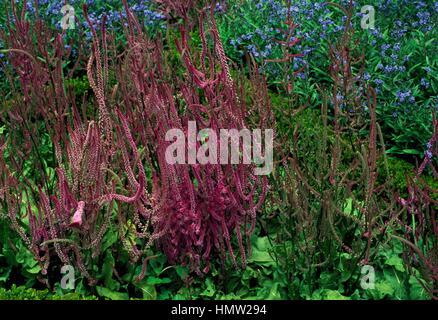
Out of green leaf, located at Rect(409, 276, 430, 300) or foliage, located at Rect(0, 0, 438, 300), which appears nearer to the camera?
foliage, located at Rect(0, 0, 438, 300)

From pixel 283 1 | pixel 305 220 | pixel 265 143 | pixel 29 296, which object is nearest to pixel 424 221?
pixel 305 220

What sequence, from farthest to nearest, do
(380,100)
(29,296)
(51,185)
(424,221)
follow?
(380,100), (51,185), (424,221), (29,296)

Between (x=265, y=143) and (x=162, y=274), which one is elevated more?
(x=265, y=143)

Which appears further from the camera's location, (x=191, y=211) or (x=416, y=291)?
(x=416, y=291)

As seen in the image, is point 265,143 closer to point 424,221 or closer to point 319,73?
point 424,221

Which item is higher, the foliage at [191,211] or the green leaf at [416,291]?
the foliage at [191,211]

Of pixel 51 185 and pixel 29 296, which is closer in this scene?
pixel 29 296

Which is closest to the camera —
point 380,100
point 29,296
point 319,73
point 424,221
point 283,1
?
point 29,296

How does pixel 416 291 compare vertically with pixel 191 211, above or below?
below

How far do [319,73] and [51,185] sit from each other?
9.34ft

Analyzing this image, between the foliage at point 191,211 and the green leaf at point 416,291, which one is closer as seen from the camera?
the foliage at point 191,211

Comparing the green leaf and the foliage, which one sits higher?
the foliage

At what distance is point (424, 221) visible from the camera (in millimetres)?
3533
